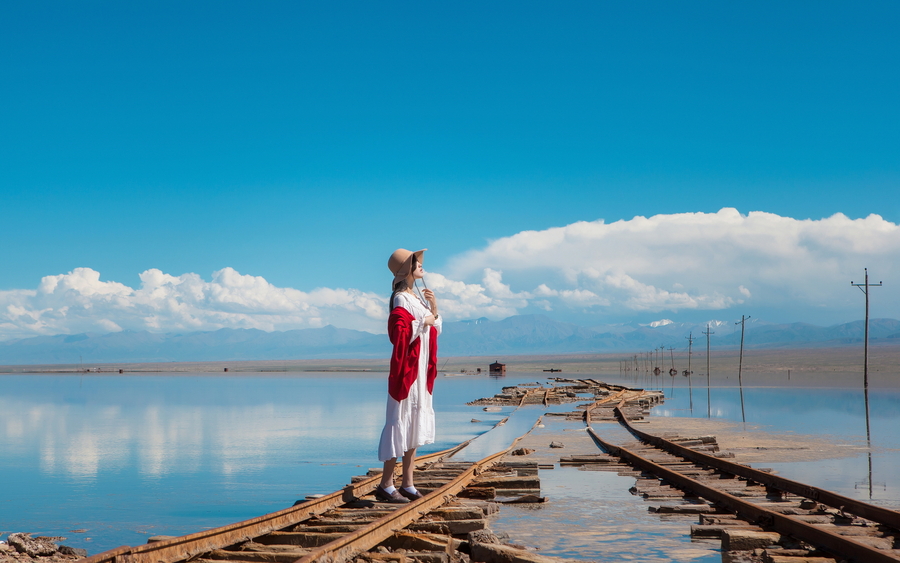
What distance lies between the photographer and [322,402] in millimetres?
45500

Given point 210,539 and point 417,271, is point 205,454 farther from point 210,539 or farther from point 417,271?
point 210,539

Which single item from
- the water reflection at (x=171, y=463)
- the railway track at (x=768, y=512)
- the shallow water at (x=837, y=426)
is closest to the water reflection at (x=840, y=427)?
the shallow water at (x=837, y=426)

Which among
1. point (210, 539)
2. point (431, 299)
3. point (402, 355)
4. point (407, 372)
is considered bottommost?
point (210, 539)

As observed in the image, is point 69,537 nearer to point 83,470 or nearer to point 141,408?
point 83,470

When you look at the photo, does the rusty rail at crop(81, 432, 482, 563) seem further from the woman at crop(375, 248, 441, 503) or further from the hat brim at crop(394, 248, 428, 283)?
the hat brim at crop(394, 248, 428, 283)

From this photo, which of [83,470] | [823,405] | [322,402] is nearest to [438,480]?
[83,470]

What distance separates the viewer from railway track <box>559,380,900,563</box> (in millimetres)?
5902

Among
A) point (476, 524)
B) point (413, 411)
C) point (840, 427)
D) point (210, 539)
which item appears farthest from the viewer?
point (840, 427)

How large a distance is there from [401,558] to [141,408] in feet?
126

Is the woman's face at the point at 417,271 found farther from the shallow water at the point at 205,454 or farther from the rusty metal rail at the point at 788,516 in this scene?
the shallow water at the point at 205,454

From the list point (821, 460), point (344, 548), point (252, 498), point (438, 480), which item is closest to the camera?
point (344, 548)

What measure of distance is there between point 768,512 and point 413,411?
325 centimetres

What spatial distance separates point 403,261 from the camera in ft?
27.3

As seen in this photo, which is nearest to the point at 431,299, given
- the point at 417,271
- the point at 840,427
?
the point at 417,271
